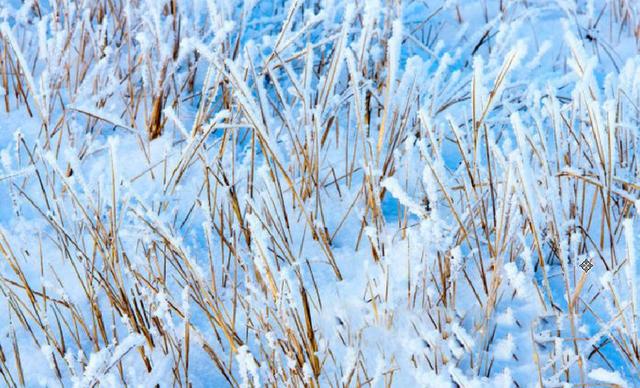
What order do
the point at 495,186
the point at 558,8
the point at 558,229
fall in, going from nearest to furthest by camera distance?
the point at 558,229 → the point at 495,186 → the point at 558,8

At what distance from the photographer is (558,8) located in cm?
234

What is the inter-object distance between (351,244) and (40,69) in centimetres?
115

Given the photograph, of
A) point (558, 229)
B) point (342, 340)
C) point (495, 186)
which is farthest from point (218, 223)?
point (558, 229)

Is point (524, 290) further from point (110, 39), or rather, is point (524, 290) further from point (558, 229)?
point (110, 39)

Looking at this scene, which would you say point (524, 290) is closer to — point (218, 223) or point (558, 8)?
point (218, 223)

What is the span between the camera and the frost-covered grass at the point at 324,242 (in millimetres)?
1146

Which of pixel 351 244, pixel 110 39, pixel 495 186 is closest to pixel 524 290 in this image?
pixel 495 186

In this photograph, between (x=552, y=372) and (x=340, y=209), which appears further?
(x=340, y=209)

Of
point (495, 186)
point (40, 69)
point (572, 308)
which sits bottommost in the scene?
point (572, 308)

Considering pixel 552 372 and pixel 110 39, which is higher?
pixel 110 39

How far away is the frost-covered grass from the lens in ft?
3.76

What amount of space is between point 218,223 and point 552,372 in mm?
715

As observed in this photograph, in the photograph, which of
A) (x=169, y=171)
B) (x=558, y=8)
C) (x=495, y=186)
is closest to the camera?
(x=495, y=186)

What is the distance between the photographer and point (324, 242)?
1.31 m
